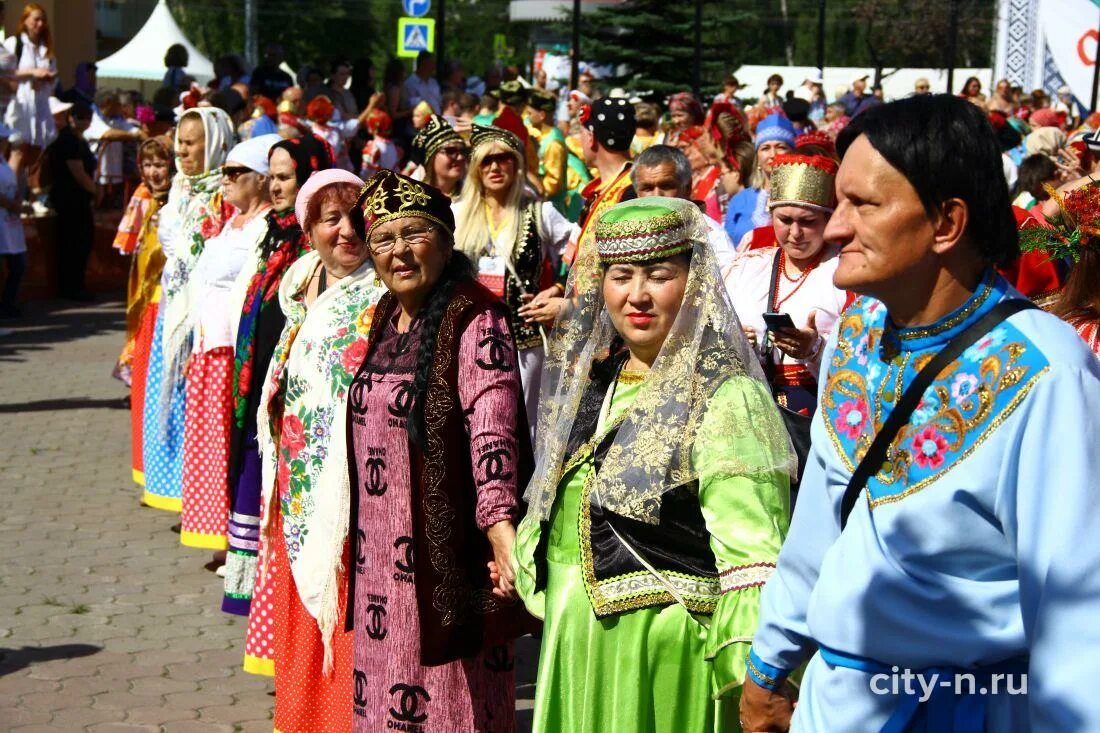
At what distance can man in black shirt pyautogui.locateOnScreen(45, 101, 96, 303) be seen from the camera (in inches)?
701

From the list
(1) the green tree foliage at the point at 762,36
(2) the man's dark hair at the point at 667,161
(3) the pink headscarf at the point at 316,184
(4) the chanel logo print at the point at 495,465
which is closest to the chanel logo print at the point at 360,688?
(4) the chanel logo print at the point at 495,465

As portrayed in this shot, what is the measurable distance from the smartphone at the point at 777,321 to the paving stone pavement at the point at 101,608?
1969 mm

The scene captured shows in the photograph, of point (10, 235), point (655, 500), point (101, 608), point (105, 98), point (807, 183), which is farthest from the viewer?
point (105, 98)

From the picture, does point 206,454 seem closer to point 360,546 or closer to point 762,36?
point 360,546

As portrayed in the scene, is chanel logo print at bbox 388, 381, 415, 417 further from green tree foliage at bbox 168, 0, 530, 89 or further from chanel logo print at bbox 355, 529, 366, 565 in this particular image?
green tree foliage at bbox 168, 0, 530, 89

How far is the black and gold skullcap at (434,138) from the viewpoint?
7.67 metres

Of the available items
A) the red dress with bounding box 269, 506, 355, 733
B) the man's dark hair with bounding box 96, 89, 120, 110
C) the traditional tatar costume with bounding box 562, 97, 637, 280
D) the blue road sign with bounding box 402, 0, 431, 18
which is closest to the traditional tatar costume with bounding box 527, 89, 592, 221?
the traditional tatar costume with bounding box 562, 97, 637, 280

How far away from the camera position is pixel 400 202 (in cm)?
453

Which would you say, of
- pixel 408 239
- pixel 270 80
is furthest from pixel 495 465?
pixel 270 80

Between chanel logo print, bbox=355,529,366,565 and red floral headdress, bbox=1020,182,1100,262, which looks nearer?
red floral headdress, bbox=1020,182,1100,262

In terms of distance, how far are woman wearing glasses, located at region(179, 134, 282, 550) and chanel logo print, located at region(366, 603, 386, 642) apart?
2.42 metres

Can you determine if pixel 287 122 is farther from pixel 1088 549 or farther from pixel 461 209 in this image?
pixel 1088 549

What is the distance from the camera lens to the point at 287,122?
39.8ft
